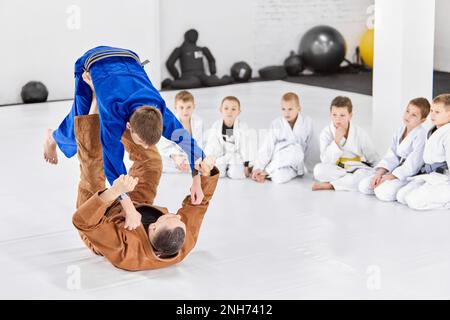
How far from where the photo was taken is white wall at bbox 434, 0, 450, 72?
10133mm

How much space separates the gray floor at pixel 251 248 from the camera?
3.77m

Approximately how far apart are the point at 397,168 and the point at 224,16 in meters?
5.22

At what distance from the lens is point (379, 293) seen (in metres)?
3.67

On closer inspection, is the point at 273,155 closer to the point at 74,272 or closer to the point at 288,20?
the point at 74,272

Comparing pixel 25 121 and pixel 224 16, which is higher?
pixel 224 16

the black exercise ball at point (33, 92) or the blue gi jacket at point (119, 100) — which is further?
the black exercise ball at point (33, 92)

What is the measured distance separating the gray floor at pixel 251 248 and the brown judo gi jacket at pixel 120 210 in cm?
11

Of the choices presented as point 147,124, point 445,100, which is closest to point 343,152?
point 445,100

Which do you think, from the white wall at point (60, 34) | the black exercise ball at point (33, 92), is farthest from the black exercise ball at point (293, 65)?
the black exercise ball at point (33, 92)

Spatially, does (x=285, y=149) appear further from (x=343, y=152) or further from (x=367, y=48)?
(x=367, y=48)

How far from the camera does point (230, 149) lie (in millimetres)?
5785

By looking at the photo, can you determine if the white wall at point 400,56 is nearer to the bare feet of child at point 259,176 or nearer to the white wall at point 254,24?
the bare feet of child at point 259,176

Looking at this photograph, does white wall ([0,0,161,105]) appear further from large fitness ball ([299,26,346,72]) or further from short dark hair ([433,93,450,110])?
short dark hair ([433,93,450,110])
